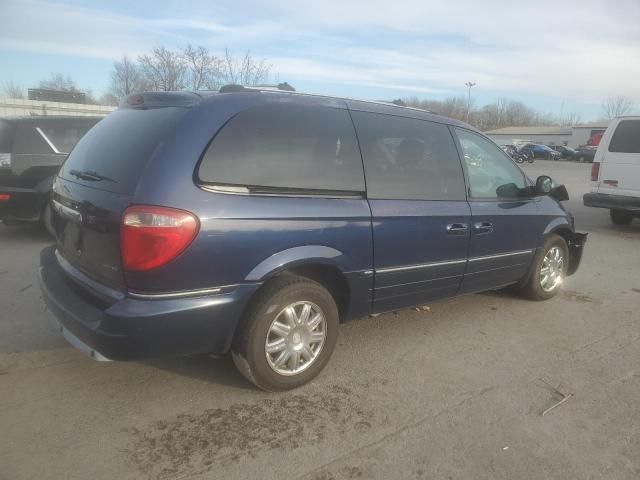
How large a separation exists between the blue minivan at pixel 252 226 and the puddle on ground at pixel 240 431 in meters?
0.19

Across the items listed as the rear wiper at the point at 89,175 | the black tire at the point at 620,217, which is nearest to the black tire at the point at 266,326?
the rear wiper at the point at 89,175

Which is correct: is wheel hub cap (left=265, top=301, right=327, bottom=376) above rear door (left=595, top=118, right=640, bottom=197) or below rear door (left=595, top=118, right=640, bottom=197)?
below

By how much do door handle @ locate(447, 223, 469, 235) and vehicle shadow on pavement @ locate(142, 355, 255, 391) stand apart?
1.87 metres

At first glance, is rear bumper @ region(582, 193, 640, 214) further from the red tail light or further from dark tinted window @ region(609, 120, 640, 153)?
the red tail light

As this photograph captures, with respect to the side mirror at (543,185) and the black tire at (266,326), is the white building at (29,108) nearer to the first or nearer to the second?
the side mirror at (543,185)

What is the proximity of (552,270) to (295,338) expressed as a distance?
324 centimetres

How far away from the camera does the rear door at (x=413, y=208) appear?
10.9ft

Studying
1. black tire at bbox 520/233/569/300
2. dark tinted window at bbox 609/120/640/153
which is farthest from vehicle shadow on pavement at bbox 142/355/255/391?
dark tinted window at bbox 609/120/640/153

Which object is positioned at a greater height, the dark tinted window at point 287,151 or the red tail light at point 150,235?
the dark tinted window at point 287,151

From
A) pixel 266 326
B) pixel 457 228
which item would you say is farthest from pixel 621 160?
pixel 266 326

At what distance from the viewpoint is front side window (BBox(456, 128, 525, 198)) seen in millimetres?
4066

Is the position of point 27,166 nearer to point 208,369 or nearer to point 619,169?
point 208,369

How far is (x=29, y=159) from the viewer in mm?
6465

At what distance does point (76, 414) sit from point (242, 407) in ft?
3.03
